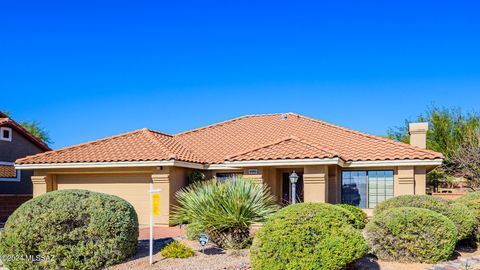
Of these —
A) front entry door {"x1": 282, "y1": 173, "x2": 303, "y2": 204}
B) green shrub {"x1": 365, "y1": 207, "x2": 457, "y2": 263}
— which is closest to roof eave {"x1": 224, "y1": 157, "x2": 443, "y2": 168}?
front entry door {"x1": 282, "y1": 173, "x2": 303, "y2": 204}

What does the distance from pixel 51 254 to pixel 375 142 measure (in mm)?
14496

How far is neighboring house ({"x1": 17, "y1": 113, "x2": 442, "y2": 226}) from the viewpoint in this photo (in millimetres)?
17750

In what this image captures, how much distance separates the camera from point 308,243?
29.3 ft

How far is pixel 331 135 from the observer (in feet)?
72.0

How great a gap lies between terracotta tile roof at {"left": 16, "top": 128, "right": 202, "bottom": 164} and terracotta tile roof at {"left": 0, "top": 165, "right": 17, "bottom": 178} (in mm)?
4167

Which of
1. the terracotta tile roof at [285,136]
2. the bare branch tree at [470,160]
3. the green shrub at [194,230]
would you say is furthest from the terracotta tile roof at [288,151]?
the bare branch tree at [470,160]

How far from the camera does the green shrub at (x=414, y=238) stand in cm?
1072

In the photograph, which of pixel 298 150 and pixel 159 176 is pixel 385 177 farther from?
pixel 159 176

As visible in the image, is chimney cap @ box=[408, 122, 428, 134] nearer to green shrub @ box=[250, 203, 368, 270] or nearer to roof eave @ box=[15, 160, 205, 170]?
roof eave @ box=[15, 160, 205, 170]

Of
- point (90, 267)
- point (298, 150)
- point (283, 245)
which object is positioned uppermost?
point (298, 150)

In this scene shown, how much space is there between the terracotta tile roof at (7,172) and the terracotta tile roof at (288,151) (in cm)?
1253

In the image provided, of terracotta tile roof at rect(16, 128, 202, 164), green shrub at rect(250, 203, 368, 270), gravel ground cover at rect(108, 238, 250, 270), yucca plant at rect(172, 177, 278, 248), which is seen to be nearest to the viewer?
green shrub at rect(250, 203, 368, 270)

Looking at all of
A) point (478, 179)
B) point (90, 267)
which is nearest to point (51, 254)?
point (90, 267)

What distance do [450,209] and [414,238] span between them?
2554 millimetres
